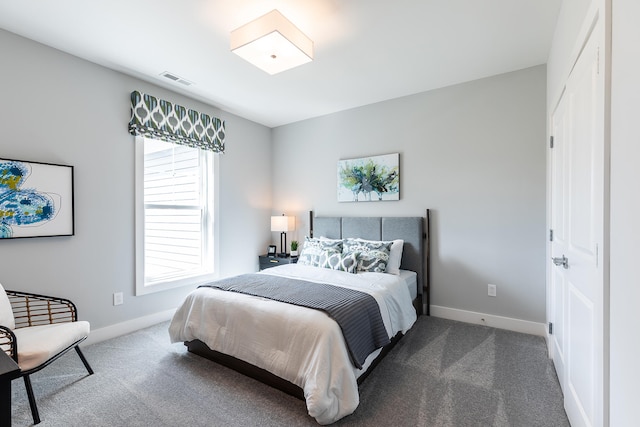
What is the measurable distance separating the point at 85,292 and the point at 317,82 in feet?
10.2

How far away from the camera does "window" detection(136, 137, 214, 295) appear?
314 centimetres

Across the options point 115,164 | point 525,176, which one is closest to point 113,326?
point 115,164

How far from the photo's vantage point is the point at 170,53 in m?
2.61

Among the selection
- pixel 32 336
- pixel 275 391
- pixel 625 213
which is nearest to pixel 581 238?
pixel 625 213

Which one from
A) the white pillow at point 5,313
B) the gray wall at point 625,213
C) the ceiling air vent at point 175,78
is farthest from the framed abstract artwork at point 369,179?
the white pillow at point 5,313

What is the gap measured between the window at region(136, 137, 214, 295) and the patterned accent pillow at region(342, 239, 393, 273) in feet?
6.31

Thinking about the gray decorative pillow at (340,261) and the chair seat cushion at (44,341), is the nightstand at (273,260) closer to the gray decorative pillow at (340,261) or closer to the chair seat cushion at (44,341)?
the gray decorative pillow at (340,261)

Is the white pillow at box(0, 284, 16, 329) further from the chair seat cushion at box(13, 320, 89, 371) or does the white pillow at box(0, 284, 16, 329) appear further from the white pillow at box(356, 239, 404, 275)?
the white pillow at box(356, 239, 404, 275)

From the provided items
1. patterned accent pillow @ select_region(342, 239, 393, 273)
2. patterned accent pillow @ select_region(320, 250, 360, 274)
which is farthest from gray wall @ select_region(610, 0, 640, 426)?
patterned accent pillow @ select_region(320, 250, 360, 274)

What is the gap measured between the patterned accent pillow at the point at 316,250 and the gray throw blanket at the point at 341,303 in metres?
0.78

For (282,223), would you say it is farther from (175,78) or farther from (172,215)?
(175,78)

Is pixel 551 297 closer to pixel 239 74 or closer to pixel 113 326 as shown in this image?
pixel 239 74

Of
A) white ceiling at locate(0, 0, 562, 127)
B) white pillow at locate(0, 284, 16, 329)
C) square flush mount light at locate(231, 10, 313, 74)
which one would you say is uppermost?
white ceiling at locate(0, 0, 562, 127)

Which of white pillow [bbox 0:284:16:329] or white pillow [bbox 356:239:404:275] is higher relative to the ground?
white pillow [bbox 356:239:404:275]
